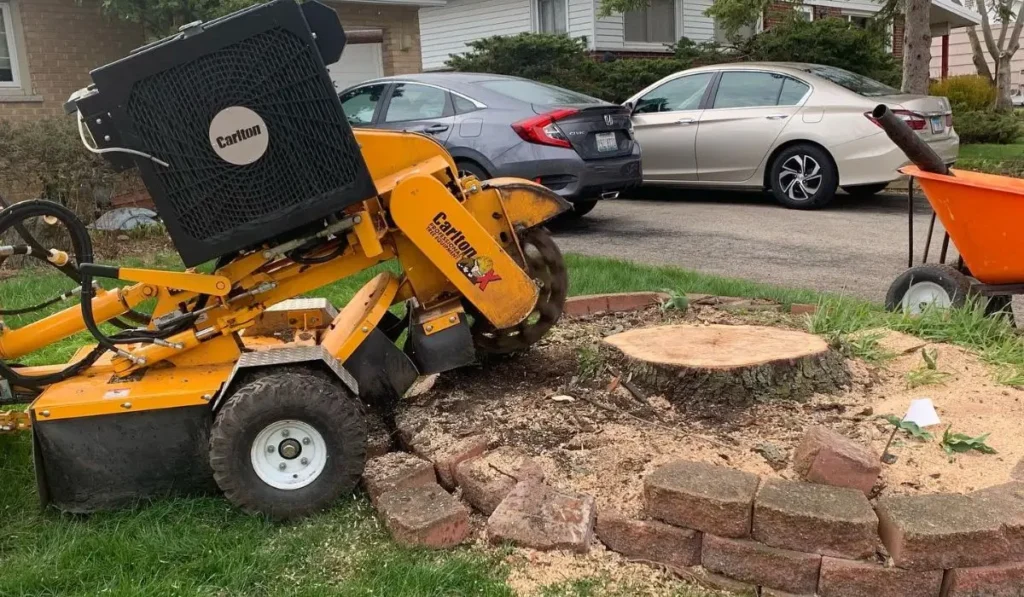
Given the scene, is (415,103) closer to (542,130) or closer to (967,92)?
(542,130)

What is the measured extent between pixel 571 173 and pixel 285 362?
549 centimetres

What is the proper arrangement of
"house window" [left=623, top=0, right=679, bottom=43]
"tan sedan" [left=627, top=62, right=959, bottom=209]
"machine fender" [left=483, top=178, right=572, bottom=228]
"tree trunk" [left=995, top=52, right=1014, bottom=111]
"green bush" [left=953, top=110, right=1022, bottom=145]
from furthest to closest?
"tree trunk" [left=995, top=52, right=1014, bottom=111] < "house window" [left=623, top=0, right=679, bottom=43] < "green bush" [left=953, top=110, right=1022, bottom=145] < "tan sedan" [left=627, top=62, right=959, bottom=209] < "machine fender" [left=483, top=178, right=572, bottom=228]

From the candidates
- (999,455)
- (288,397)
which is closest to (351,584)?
(288,397)

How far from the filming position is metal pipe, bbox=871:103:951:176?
168 inches

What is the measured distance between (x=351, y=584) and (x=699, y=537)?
112 centimetres

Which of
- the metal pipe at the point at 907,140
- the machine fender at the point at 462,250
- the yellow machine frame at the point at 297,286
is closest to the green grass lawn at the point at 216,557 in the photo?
the yellow machine frame at the point at 297,286

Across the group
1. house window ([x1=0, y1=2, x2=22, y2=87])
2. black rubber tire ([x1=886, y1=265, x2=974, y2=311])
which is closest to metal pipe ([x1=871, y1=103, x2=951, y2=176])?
black rubber tire ([x1=886, y1=265, x2=974, y2=311])

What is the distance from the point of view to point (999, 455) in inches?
123

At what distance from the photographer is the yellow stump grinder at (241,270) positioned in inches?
116

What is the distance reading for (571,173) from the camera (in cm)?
834

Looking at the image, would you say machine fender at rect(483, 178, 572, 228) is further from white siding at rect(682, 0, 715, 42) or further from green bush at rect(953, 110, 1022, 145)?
white siding at rect(682, 0, 715, 42)

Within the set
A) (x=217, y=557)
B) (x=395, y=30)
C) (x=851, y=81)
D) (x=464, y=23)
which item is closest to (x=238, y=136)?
(x=217, y=557)

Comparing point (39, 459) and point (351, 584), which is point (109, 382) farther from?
point (351, 584)

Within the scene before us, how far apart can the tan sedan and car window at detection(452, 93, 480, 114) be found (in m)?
3.40
